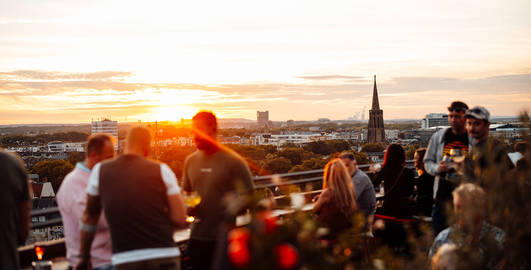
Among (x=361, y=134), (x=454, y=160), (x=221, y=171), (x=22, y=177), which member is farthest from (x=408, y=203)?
(x=361, y=134)

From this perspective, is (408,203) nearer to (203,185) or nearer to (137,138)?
(203,185)

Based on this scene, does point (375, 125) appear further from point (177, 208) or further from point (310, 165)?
point (177, 208)

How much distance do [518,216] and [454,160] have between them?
→ 4.64 feet

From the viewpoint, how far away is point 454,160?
3.79 m

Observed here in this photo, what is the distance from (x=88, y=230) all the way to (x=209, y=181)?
2.48 ft

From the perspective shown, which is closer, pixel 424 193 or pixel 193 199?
pixel 193 199

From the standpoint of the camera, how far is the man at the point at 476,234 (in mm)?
2352

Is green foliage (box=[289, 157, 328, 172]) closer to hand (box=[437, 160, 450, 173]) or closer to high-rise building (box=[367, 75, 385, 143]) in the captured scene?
hand (box=[437, 160, 450, 173])

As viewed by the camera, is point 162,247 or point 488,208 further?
point 162,247

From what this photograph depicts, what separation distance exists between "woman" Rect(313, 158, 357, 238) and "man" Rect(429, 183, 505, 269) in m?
1.43

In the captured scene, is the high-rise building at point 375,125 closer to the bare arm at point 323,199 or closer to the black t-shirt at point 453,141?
the black t-shirt at point 453,141

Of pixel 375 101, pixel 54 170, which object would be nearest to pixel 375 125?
pixel 375 101

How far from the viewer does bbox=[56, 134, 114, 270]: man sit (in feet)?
9.66

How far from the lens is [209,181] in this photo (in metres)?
3.14
